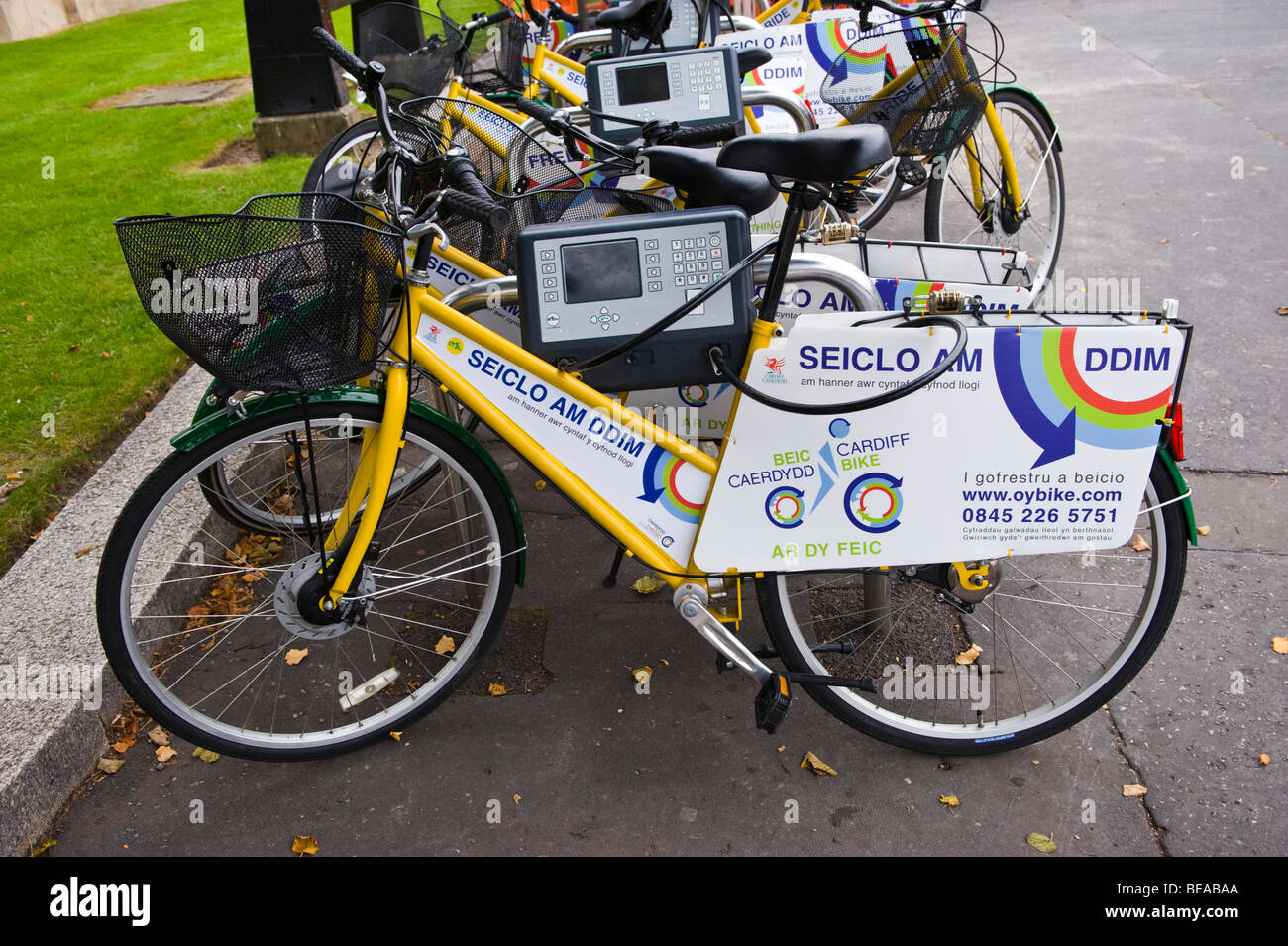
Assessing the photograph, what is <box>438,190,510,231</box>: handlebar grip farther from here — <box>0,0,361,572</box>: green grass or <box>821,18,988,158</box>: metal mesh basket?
<box>821,18,988,158</box>: metal mesh basket

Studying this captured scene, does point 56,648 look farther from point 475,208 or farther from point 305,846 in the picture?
point 475,208

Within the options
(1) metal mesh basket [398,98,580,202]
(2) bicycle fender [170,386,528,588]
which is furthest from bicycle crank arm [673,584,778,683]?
(1) metal mesh basket [398,98,580,202]

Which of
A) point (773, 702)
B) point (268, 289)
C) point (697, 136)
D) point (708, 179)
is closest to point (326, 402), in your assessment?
point (268, 289)

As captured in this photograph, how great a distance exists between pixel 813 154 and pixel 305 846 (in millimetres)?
2024

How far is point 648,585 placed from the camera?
10.9 ft

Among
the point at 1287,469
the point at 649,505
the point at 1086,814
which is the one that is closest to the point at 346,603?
the point at 649,505

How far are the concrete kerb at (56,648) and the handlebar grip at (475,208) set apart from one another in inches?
66.0

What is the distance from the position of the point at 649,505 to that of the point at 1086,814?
1.33 m

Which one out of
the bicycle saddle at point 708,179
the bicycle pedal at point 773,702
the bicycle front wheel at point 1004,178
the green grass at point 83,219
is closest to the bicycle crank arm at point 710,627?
the bicycle pedal at point 773,702

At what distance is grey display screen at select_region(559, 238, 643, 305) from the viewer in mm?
2174

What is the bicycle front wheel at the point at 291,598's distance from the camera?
2.39m

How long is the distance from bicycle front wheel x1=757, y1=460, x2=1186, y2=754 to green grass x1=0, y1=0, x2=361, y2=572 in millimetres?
2701

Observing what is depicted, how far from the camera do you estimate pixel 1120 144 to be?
698cm

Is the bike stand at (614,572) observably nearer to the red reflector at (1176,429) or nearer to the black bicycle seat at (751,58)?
the red reflector at (1176,429)
